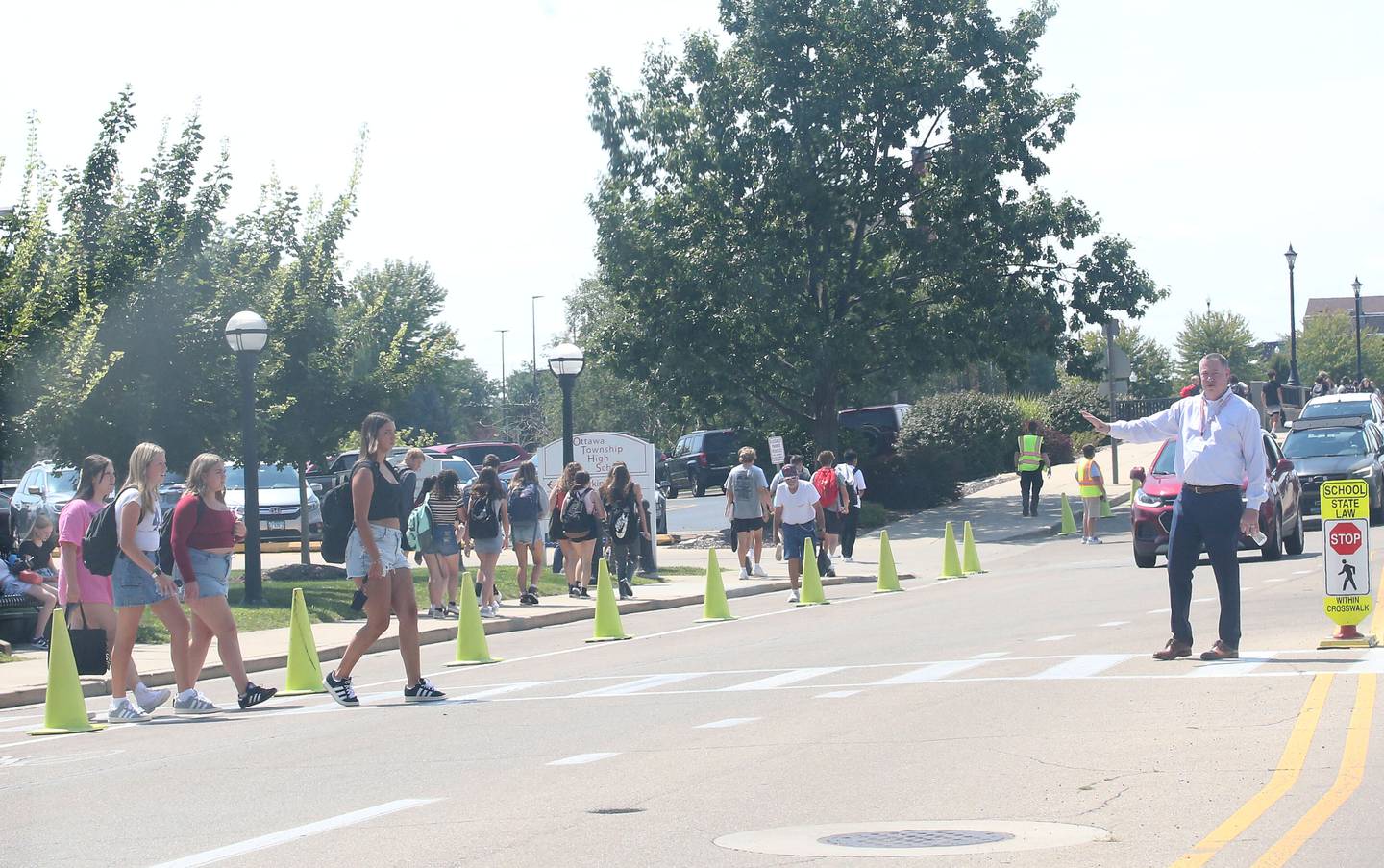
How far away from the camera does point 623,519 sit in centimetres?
2252

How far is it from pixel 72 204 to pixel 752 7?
56.5ft

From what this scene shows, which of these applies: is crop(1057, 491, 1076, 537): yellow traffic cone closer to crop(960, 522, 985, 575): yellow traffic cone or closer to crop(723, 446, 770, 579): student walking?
→ crop(960, 522, 985, 575): yellow traffic cone

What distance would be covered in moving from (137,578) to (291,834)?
5121 mm

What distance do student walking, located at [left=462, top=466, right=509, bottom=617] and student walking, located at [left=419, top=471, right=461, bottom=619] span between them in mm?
234

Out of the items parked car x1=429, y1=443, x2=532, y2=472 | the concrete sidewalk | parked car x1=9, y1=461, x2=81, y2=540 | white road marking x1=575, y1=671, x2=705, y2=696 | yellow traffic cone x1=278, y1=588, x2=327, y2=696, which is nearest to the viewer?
white road marking x1=575, y1=671, x2=705, y2=696

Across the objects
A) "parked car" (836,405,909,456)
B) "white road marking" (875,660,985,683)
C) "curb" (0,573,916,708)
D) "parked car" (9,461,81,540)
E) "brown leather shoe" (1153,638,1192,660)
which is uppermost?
"parked car" (836,405,909,456)

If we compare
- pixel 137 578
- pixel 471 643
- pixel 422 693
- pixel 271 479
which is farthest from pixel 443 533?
pixel 271 479

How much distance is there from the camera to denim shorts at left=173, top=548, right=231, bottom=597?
38.7 feet

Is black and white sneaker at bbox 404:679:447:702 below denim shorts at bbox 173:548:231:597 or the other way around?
below

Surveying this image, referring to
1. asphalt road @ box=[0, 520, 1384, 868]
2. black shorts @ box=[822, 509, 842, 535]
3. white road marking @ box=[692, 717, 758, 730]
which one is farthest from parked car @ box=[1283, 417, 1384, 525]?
white road marking @ box=[692, 717, 758, 730]

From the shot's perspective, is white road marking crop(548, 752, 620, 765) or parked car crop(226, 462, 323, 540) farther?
parked car crop(226, 462, 323, 540)

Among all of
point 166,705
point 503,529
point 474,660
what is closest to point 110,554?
point 166,705

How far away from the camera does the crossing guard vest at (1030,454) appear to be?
110 feet

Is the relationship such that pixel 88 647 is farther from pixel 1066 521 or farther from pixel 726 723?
pixel 1066 521
